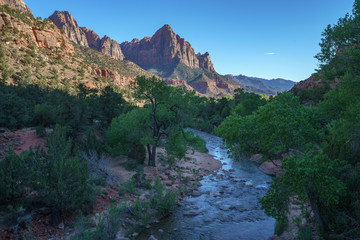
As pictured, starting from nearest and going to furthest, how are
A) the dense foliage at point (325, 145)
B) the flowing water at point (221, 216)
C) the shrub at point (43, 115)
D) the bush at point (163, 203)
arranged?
1. the dense foliage at point (325, 145)
2. the flowing water at point (221, 216)
3. the bush at point (163, 203)
4. the shrub at point (43, 115)

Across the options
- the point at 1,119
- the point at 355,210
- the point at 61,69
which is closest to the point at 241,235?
the point at 355,210

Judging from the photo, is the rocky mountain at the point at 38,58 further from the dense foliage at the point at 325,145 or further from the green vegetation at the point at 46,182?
the dense foliage at the point at 325,145

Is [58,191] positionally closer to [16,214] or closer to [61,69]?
[16,214]

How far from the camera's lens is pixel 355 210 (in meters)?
6.82

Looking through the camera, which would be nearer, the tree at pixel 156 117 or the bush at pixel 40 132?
the tree at pixel 156 117

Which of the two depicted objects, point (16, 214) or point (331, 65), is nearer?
point (16, 214)

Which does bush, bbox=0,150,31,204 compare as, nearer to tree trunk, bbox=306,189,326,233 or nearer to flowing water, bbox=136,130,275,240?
flowing water, bbox=136,130,275,240

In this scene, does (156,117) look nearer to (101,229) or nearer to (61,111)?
(61,111)

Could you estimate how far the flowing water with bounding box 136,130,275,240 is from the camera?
968 centimetres

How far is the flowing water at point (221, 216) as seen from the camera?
9.68 m

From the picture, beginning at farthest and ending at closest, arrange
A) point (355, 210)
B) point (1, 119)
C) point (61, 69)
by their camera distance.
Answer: point (61, 69) → point (1, 119) → point (355, 210)

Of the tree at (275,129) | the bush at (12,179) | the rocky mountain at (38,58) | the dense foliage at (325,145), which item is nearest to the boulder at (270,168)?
the dense foliage at (325,145)

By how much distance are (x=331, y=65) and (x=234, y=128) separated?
15.6 feet

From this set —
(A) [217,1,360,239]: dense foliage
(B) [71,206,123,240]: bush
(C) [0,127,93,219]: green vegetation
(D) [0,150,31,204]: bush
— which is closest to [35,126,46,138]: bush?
(C) [0,127,93,219]: green vegetation
